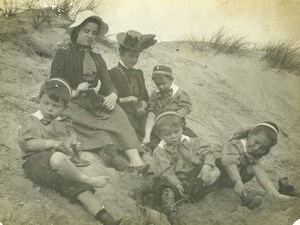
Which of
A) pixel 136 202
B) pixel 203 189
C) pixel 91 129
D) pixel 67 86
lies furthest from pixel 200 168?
pixel 67 86

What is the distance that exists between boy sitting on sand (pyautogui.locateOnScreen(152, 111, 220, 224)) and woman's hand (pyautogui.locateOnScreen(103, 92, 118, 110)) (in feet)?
1.35

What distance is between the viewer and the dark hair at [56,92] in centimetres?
556

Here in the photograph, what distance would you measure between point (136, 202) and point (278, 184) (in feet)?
4.36

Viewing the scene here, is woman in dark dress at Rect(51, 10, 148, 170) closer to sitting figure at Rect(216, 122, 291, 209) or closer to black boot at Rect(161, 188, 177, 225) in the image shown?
black boot at Rect(161, 188, 177, 225)

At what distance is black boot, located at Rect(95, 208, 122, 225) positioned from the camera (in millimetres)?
5402

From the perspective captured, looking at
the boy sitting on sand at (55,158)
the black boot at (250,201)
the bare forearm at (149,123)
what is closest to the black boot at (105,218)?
the boy sitting on sand at (55,158)

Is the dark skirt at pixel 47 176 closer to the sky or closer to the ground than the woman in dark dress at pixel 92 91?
closer to the ground

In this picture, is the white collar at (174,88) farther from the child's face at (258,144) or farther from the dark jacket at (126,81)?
the child's face at (258,144)

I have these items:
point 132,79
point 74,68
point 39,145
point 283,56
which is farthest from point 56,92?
point 283,56

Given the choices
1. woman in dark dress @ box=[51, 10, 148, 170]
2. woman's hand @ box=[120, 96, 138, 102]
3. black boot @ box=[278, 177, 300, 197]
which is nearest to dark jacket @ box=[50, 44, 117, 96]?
woman in dark dress @ box=[51, 10, 148, 170]

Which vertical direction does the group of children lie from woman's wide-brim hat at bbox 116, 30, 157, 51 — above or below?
below

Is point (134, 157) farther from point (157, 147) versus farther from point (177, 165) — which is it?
point (177, 165)

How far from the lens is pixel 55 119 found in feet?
18.2

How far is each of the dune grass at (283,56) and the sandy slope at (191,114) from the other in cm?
8
